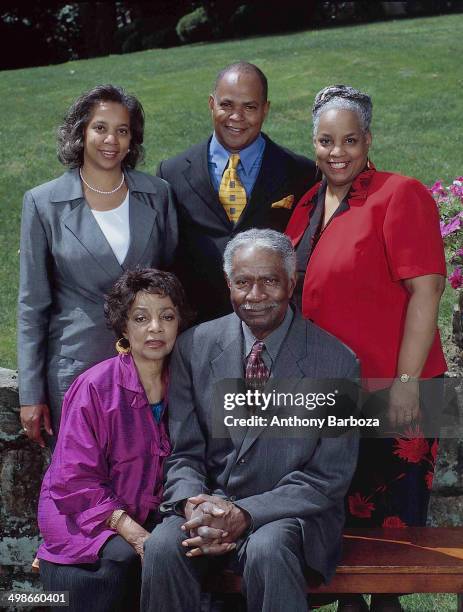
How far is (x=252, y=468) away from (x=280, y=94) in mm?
11584

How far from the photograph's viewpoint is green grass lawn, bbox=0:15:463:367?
1095cm

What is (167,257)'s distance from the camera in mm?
4355

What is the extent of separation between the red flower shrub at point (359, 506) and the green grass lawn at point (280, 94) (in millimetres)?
3067

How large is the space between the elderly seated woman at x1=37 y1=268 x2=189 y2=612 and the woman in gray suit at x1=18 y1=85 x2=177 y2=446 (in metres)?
0.17

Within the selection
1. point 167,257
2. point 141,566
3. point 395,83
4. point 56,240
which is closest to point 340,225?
point 167,257

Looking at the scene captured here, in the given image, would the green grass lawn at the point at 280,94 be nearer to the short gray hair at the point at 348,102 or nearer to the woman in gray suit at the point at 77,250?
the woman in gray suit at the point at 77,250

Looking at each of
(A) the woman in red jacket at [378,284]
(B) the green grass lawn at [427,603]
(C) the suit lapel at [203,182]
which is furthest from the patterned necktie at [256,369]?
(B) the green grass lawn at [427,603]

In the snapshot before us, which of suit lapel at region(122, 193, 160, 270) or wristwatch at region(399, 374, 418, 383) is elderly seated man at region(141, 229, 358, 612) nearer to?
wristwatch at region(399, 374, 418, 383)

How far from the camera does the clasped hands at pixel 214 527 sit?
354 cm

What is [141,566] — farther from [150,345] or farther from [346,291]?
[346,291]

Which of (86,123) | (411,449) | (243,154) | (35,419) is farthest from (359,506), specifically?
(86,123)

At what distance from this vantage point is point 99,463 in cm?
380

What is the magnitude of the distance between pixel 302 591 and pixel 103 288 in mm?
1478

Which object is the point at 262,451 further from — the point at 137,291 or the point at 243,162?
the point at 243,162
